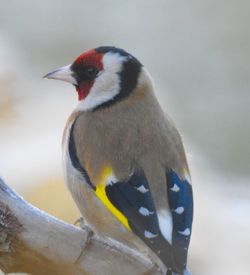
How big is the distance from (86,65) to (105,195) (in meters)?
0.52

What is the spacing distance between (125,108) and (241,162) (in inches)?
113

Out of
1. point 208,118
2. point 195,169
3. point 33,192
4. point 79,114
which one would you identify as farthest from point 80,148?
point 208,118

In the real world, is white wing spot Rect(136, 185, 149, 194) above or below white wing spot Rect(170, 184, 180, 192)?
above

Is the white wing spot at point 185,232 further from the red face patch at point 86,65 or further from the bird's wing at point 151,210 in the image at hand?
the red face patch at point 86,65

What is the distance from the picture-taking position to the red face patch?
3734mm

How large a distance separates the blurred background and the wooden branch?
4.61 feet

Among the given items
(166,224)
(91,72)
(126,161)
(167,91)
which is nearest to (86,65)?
(91,72)

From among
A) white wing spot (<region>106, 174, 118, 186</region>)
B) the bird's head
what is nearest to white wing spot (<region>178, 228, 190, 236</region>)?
white wing spot (<region>106, 174, 118, 186</region>)

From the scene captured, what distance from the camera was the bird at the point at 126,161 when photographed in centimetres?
325

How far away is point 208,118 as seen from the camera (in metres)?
7.13

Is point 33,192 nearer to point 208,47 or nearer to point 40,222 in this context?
point 40,222

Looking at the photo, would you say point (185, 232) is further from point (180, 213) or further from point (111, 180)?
point (111, 180)

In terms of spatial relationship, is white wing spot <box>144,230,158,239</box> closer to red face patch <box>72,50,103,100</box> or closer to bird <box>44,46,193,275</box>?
bird <box>44,46,193,275</box>

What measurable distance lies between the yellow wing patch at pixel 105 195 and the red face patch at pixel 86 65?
40 cm
